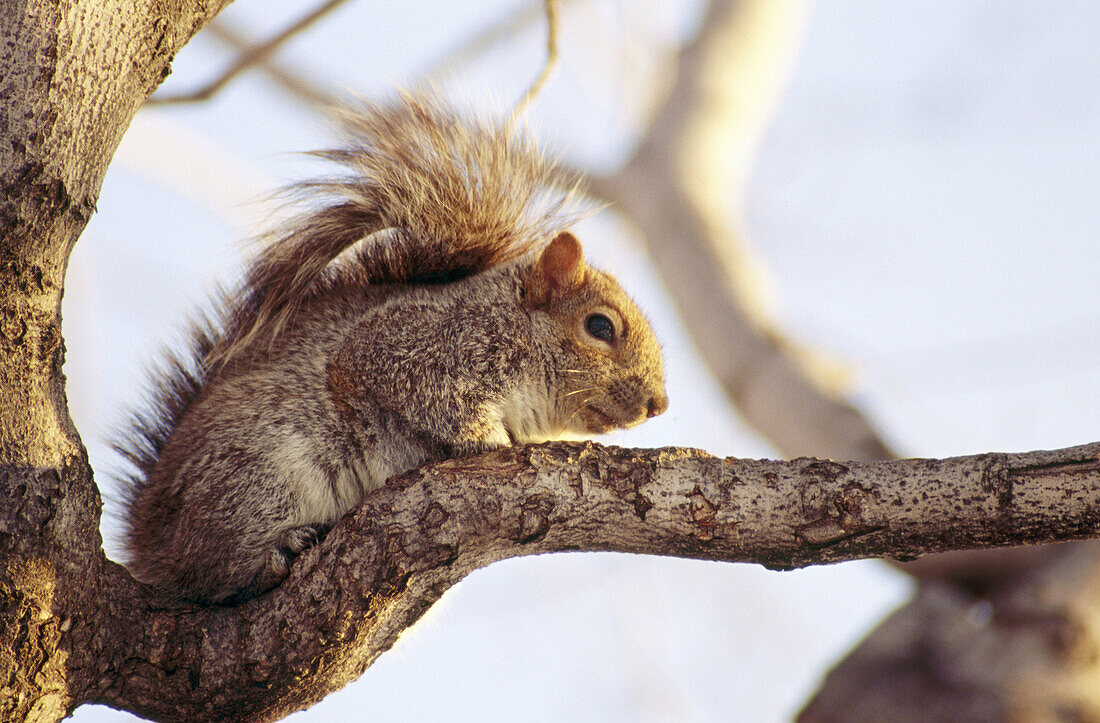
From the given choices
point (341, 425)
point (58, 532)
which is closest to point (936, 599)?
point (341, 425)

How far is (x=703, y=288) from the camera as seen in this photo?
169 inches

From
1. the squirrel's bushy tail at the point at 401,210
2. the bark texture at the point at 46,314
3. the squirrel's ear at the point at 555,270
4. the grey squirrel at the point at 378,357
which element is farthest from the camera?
the squirrel's ear at the point at 555,270

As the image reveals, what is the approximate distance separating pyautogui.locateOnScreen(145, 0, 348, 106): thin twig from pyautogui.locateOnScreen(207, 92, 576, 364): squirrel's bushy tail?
43 cm

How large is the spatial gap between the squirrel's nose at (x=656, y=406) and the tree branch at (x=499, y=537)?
0.96 meters

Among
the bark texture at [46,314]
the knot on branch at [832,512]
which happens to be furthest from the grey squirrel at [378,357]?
the knot on branch at [832,512]

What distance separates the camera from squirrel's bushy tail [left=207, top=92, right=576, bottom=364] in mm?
2791

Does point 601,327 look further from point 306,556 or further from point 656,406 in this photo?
point 306,556

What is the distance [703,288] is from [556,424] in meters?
1.56

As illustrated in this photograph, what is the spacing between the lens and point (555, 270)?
3078mm

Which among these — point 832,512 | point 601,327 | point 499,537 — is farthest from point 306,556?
point 601,327

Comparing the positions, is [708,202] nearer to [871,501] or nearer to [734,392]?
[734,392]

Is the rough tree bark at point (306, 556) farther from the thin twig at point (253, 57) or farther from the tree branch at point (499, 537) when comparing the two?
the thin twig at point (253, 57)

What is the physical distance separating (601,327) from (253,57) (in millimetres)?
1522

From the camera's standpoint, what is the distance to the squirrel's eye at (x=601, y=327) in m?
3.08
